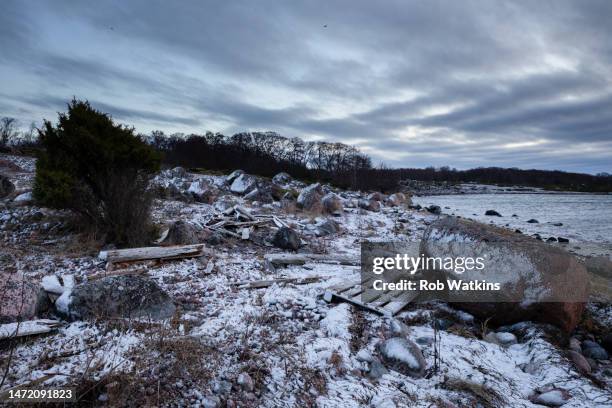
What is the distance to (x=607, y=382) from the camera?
3373mm

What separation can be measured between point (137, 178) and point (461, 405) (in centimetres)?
742

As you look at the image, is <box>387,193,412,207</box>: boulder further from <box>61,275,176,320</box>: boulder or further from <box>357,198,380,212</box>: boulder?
<box>61,275,176,320</box>: boulder

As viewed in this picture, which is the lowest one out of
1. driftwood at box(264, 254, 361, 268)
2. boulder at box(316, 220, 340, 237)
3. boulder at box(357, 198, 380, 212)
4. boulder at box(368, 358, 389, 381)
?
boulder at box(368, 358, 389, 381)

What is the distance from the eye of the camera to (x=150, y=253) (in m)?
5.93

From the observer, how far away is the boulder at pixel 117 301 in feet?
11.9

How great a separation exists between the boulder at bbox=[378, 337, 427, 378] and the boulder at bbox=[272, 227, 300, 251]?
452 centimetres

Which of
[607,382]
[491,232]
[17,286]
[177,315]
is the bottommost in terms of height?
[607,382]

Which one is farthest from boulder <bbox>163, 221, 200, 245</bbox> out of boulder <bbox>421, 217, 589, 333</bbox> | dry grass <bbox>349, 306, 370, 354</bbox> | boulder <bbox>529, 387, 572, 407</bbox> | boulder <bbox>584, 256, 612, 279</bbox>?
boulder <bbox>584, 256, 612, 279</bbox>

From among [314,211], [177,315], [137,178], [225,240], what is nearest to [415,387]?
[177,315]

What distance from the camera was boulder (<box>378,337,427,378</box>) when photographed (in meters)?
3.21

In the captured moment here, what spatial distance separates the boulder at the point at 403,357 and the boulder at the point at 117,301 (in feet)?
8.83

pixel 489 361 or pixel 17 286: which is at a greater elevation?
pixel 17 286

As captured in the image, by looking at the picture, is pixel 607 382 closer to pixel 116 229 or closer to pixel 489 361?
pixel 489 361

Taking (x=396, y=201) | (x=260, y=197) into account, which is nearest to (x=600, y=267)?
(x=260, y=197)
